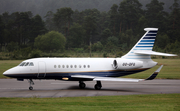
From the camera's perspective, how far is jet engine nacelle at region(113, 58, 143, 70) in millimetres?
23891

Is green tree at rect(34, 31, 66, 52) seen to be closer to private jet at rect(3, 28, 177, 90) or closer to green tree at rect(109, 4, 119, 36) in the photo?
green tree at rect(109, 4, 119, 36)

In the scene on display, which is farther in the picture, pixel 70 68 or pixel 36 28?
pixel 36 28

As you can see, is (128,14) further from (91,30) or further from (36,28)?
(36,28)

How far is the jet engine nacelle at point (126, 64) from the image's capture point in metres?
23.9

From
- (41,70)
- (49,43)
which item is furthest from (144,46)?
(49,43)

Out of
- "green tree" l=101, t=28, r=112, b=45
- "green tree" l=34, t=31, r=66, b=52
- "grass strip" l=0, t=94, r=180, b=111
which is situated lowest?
"grass strip" l=0, t=94, r=180, b=111

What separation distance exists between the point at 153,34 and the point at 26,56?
168 ft

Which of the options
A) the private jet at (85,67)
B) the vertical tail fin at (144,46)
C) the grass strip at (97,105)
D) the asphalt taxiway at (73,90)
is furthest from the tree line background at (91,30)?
the grass strip at (97,105)

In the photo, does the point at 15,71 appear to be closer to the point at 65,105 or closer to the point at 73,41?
the point at 65,105

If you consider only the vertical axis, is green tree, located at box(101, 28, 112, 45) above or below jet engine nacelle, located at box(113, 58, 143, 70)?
above

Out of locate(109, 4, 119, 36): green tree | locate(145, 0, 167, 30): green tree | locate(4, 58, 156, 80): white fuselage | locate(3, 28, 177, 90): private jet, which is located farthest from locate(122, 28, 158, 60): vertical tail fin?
locate(109, 4, 119, 36): green tree

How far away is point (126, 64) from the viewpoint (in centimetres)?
2398

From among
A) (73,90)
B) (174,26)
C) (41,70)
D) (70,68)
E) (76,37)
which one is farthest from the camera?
(76,37)

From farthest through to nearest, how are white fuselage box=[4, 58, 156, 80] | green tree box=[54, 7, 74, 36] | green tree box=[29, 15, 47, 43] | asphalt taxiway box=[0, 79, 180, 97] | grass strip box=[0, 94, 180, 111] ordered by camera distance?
green tree box=[54, 7, 74, 36] < green tree box=[29, 15, 47, 43] < white fuselage box=[4, 58, 156, 80] < asphalt taxiway box=[0, 79, 180, 97] < grass strip box=[0, 94, 180, 111]
